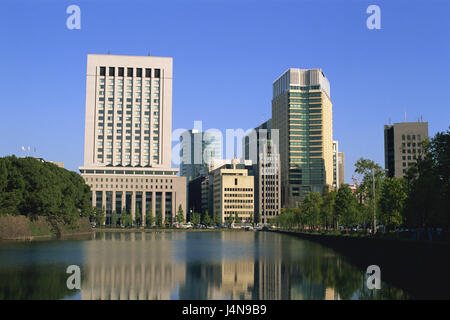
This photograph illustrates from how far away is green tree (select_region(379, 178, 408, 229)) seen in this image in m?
74.4

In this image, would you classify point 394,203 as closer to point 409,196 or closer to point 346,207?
point 409,196

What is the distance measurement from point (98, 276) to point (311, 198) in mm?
111513

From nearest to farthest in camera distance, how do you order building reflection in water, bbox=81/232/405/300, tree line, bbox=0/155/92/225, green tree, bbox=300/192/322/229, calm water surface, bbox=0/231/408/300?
1. calm water surface, bbox=0/231/408/300
2. building reflection in water, bbox=81/232/405/300
3. tree line, bbox=0/155/92/225
4. green tree, bbox=300/192/322/229

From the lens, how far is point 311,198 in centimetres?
14325

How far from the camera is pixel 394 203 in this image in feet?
246

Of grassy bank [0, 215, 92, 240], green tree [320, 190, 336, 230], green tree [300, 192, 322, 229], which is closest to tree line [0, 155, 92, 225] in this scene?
grassy bank [0, 215, 92, 240]

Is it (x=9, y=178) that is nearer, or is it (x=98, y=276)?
(x=98, y=276)

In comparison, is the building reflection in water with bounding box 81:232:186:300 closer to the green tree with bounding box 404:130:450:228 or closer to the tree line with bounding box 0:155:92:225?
the green tree with bounding box 404:130:450:228

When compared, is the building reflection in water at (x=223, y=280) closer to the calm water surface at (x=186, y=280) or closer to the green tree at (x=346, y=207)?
the calm water surface at (x=186, y=280)
